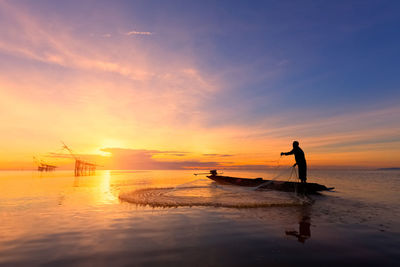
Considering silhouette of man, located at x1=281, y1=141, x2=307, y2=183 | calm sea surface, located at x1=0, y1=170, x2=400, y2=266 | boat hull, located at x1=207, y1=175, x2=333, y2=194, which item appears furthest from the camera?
boat hull, located at x1=207, y1=175, x2=333, y2=194

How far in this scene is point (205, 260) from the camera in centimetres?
552

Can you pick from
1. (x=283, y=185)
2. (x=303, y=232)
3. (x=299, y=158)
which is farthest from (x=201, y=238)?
(x=283, y=185)

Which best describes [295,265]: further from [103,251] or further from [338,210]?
[338,210]

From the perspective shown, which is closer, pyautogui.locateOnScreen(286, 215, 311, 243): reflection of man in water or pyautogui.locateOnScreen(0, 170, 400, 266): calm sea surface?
pyautogui.locateOnScreen(0, 170, 400, 266): calm sea surface

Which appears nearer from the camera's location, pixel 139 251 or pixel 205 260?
pixel 205 260

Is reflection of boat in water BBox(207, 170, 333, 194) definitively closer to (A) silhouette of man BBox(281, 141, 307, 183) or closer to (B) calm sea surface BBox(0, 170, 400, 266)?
(A) silhouette of man BBox(281, 141, 307, 183)

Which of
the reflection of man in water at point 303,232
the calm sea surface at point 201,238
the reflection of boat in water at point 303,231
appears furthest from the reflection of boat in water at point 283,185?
the reflection of man in water at point 303,232

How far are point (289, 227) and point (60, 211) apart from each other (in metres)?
13.5

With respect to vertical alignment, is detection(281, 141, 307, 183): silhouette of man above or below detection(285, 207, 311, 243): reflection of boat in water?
above

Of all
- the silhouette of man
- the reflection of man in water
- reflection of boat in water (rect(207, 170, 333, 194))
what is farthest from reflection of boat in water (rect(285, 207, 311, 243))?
reflection of boat in water (rect(207, 170, 333, 194))

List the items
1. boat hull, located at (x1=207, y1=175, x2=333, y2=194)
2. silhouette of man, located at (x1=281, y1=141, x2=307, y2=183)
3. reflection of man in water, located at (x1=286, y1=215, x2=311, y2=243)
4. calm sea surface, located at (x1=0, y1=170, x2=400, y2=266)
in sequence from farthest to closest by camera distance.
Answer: boat hull, located at (x1=207, y1=175, x2=333, y2=194)
silhouette of man, located at (x1=281, y1=141, x2=307, y2=183)
reflection of man in water, located at (x1=286, y1=215, x2=311, y2=243)
calm sea surface, located at (x1=0, y1=170, x2=400, y2=266)

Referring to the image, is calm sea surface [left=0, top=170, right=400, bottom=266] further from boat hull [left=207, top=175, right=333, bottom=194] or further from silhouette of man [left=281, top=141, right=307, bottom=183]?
boat hull [left=207, top=175, right=333, bottom=194]

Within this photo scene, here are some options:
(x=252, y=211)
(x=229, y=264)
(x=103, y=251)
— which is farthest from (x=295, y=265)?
(x=252, y=211)

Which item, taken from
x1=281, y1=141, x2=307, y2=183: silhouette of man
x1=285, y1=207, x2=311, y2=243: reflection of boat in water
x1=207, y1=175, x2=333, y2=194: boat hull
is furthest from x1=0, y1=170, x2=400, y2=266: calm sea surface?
x1=207, y1=175, x2=333, y2=194: boat hull
